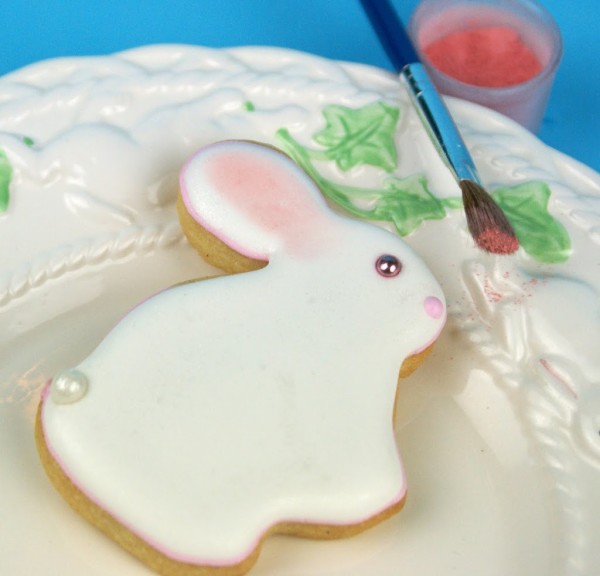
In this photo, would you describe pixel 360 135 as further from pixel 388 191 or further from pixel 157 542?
pixel 157 542

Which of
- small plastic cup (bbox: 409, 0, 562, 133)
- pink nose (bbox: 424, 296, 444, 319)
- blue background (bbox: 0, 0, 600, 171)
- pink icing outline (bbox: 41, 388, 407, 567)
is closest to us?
pink icing outline (bbox: 41, 388, 407, 567)

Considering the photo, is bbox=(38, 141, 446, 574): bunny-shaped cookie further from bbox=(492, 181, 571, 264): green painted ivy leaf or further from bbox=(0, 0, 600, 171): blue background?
bbox=(0, 0, 600, 171): blue background

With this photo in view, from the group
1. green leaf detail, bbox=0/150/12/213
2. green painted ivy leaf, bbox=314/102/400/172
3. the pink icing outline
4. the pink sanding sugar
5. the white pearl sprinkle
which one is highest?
green leaf detail, bbox=0/150/12/213

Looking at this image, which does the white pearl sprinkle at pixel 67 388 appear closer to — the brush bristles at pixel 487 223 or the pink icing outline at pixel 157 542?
the pink icing outline at pixel 157 542

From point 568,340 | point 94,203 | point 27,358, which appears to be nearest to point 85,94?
point 94,203

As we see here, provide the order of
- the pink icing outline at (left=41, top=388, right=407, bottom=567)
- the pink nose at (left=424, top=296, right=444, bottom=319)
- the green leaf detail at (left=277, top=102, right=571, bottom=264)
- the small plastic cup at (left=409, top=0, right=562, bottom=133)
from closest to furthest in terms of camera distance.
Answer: the pink icing outline at (left=41, top=388, right=407, bottom=567)
the pink nose at (left=424, top=296, right=444, bottom=319)
the green leaf detail at (left=277, top=102, right=571, bottom=264)
the small plastic cup at (left=409, top=0, right=562, bottom=133)

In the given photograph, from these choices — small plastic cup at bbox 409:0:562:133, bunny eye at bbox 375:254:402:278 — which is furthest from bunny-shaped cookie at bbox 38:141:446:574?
small plastic cup at bbox 409:0:562:133

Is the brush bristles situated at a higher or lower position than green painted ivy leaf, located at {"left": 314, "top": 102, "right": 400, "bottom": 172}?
lower

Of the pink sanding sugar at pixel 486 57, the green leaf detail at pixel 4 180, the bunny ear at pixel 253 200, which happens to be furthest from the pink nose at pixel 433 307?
the pink sanding sugar at pixel 486 57
